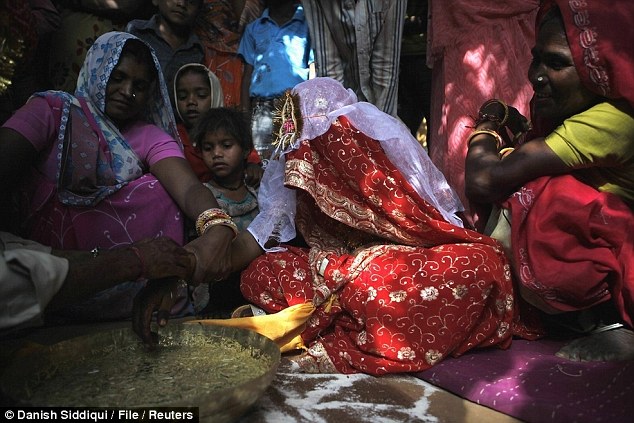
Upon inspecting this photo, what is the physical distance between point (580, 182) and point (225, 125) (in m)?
2.03

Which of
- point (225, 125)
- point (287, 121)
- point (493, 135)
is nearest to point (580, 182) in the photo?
point (493, 135)

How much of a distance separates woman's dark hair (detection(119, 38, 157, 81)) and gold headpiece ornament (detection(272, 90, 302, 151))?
0.78 m

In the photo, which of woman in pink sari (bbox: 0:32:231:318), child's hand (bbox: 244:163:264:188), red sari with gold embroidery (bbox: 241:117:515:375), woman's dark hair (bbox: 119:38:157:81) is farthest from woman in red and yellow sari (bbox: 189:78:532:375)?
woman's dark hair (bbox: 119:38:157:81)

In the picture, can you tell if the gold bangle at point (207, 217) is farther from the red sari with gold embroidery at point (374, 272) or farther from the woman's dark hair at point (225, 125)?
the woman's dark hair at point (225, 125)

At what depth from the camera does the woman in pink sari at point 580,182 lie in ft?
7.76

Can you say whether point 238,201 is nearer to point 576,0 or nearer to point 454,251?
point 454,251

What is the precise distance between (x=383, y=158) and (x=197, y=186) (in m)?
0.94

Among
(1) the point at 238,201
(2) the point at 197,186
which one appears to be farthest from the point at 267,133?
(2) the point at 197,186

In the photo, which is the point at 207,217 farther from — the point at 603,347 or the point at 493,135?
the point at 603,347

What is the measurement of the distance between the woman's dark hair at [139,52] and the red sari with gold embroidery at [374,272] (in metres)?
0.98

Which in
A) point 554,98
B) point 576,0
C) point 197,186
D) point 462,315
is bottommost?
point 462,315

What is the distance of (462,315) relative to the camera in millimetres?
2477

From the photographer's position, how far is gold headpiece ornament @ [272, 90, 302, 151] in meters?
2.83

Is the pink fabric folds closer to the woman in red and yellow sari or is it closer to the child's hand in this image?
the woman in red and yellow sari
